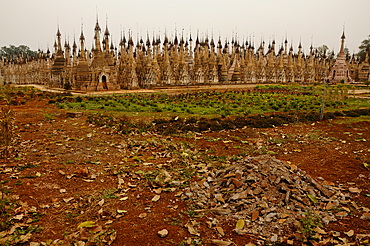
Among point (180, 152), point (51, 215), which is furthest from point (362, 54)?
point (51, 215)

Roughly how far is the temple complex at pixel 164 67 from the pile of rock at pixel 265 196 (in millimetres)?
23751

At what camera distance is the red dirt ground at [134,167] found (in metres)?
5.09

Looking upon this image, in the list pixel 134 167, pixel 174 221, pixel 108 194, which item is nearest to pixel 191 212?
pixel 174 221

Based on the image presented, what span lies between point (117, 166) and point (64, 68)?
40.5 metres

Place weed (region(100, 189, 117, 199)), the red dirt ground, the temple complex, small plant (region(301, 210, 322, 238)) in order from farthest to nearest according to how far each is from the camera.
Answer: the temple complex
weed (region(100, 189, 117, 199))
the red dirt ground
small plant (region(301, 210, 322, 238))

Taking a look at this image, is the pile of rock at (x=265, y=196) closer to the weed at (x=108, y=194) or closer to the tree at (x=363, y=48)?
the weed at (x=108, y=194)

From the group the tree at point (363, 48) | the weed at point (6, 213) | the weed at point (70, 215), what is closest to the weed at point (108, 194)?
the weed at point (70, 215)

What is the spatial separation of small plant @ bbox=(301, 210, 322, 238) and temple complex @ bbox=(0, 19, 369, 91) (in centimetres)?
2512

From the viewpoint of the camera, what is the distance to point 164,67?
133 ft

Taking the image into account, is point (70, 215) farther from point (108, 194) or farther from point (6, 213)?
point (6, 213)

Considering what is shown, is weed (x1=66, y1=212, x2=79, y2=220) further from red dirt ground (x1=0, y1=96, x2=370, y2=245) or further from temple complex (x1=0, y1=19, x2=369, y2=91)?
temple complex (x1=0, y1=19, x2=369, y2=91)

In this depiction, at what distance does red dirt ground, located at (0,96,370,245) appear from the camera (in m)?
5.09

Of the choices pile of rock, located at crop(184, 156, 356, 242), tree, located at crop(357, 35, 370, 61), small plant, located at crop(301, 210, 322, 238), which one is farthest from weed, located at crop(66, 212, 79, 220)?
tree, located at crop(357, 35, 370, 61)

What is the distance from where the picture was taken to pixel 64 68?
42.5 meters
